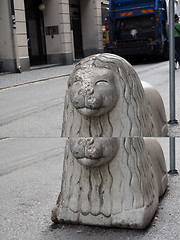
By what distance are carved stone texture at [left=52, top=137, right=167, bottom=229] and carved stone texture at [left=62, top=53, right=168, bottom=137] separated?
0.21 ft

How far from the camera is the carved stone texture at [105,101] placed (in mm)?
1360

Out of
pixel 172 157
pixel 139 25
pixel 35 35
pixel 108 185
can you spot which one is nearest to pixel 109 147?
pixel 108 185

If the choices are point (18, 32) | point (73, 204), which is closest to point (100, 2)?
point (18, 32)

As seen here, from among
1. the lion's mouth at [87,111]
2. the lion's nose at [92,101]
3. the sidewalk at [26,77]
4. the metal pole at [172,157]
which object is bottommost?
the sidewalk at [26,77]

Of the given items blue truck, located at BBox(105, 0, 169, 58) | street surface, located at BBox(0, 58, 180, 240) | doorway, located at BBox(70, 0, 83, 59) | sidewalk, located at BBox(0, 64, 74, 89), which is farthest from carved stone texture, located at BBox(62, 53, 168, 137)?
doorway, located at BBox(70, 0, 83, 59)

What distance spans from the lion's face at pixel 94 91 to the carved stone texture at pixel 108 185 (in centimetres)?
18

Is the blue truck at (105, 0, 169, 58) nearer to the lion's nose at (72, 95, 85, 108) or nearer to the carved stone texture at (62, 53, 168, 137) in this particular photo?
the carved stone texture at (62, 53, 168, 137)

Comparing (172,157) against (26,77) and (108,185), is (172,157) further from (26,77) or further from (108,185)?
(26,77)

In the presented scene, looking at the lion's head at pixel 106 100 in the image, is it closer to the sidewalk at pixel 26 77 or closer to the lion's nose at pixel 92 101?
the lion's nose at pixel 92 101

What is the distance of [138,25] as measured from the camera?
21.9 feet

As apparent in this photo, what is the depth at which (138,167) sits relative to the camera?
5.27 feet

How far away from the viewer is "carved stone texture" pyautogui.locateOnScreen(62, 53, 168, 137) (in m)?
1.36

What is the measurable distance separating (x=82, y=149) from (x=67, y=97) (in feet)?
0.71

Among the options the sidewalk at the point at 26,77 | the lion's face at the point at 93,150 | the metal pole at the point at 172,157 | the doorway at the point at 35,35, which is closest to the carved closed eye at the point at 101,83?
the lion's face at the point at 93,150
